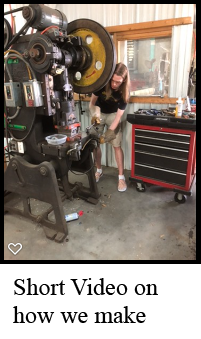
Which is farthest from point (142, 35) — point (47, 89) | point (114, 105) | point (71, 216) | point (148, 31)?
point (71, 216)

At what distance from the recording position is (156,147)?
217cm

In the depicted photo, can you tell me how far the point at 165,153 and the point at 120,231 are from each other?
0.84 m

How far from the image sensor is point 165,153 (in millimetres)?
2123

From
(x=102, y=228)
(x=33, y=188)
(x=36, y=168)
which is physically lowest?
(x=102, y=228)

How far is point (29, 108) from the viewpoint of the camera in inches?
64.0

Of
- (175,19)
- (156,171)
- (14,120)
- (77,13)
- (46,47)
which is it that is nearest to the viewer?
(46,47)

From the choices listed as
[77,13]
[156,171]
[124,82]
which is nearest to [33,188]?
[156,171]

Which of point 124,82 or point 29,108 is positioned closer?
point 29,108

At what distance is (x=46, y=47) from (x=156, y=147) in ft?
4.17

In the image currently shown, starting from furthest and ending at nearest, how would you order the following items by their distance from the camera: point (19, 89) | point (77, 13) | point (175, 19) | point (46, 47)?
1. point (77, 13)
2. point (175, 19)
3. point (19, 89)
4. point (46, 47)

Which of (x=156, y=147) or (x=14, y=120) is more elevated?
(x=14, y=120)

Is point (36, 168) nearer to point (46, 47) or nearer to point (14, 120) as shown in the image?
point (14, 120)

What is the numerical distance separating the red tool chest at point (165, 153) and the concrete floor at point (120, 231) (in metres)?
0.18

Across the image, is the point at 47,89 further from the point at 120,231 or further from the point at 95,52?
the point at 120,231
